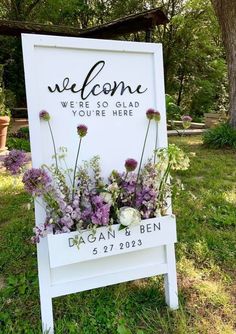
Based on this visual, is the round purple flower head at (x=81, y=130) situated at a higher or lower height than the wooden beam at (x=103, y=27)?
lower

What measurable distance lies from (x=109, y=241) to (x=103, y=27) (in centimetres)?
583

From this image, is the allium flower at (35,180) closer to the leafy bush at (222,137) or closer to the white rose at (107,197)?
the white rose at (107,197)

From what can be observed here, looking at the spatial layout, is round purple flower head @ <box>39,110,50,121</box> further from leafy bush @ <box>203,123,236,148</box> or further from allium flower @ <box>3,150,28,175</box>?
leafy bush @ <box>203,123,236,148</box>

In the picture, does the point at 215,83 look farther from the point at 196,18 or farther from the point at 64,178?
the point at 64,178

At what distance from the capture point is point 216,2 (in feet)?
18.4

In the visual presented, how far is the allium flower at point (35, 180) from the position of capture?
138cm

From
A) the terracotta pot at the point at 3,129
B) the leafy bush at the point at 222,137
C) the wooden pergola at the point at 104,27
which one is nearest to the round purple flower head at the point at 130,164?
the terracotta pot at the point at 3,129

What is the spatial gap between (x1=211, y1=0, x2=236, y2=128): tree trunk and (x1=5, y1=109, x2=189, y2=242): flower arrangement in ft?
15.1

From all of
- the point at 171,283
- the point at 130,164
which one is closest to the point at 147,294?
the point at 171,283

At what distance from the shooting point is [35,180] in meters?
1.38

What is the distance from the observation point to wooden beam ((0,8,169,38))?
5.88 metres

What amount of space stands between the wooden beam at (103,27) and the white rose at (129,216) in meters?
5.21

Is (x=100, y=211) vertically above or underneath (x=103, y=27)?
underneath

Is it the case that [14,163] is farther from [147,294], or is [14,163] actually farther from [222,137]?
[222,137]
